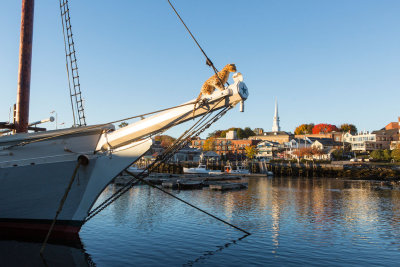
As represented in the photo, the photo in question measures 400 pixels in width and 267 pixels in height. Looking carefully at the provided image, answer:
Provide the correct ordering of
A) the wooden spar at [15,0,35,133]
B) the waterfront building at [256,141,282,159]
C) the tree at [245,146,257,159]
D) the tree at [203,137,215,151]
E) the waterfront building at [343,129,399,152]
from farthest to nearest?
the tree at [203,137,215,151], the waterfront building at [256,141,282,159], the tree at [245,146,257,159], the waterfront building at [343,129,399,152], the wooden spar at [15,0,35,133]

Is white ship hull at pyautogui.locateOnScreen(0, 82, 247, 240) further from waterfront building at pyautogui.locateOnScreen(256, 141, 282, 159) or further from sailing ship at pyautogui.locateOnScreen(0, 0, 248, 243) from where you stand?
waterfront building at pyautogui.locateOnScreen(256, 141, 282, 159)

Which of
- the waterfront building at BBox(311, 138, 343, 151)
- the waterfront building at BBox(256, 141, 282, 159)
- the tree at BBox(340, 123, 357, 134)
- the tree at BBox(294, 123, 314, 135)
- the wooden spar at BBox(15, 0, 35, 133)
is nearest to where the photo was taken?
the wooden spar at BBox(15, 0, 35, 133)

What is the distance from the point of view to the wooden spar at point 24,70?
16.6 metres

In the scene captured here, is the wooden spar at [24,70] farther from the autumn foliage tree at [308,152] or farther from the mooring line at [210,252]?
the autumn foliage tree at [308,152]

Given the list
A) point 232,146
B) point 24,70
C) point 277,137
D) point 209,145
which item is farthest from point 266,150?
point 24,70

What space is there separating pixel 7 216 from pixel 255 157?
11293 centimetres

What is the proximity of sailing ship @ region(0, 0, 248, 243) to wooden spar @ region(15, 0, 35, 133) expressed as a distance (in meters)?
3.16

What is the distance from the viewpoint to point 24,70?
16.8 m

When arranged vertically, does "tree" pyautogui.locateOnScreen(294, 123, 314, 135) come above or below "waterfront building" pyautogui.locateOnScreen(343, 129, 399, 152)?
above

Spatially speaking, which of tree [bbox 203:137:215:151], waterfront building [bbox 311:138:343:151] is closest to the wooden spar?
waterfront building [bbox 311:138:343:151]

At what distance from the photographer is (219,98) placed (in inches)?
450

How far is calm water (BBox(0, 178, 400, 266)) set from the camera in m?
12.9

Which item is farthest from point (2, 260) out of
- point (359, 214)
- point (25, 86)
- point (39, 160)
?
point (359, 214)

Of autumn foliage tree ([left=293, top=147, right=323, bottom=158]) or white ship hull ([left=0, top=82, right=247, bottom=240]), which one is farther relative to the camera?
autumn foliage tree ([left=293, top=147, right=323, bottom=158])
